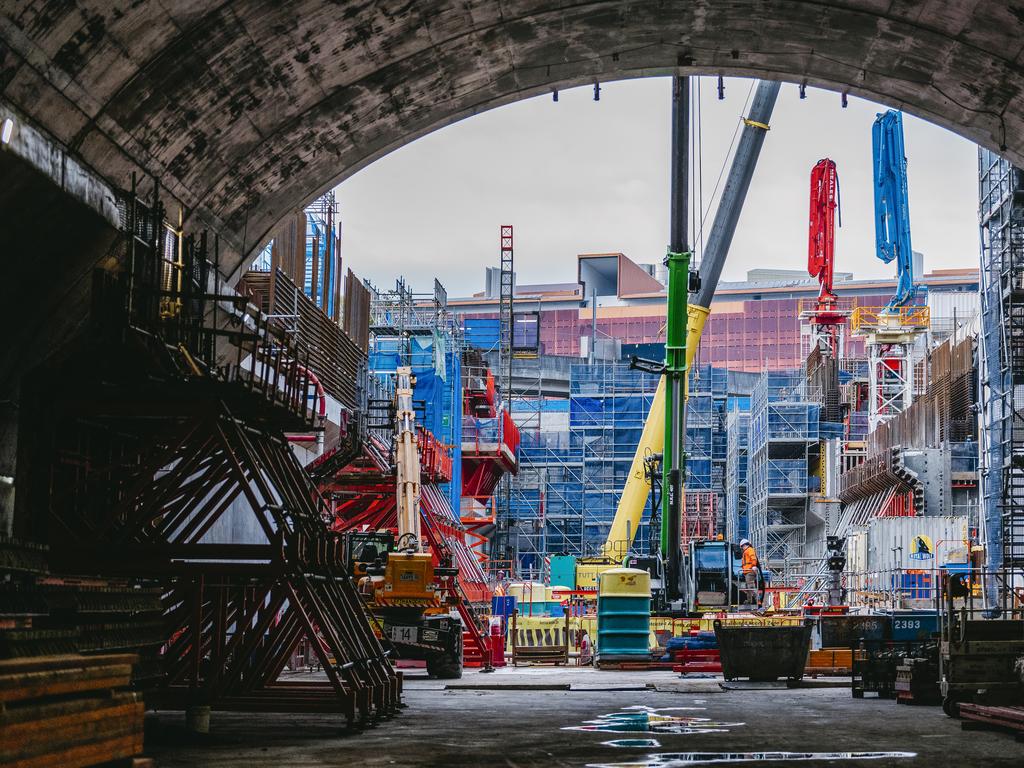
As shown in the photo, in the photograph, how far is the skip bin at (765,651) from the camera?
24.9 meters

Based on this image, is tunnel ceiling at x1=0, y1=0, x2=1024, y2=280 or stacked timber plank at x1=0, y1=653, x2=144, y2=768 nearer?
stacked timber plank at x1=0, y1=653, x2=144, y2=768

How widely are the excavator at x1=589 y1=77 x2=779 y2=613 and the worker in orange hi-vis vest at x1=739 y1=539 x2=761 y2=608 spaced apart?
0.44 meters

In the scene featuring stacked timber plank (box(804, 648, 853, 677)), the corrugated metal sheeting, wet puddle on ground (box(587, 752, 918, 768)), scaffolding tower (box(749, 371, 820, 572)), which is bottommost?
stacked timber plank (box(804, 648, 853, 677))

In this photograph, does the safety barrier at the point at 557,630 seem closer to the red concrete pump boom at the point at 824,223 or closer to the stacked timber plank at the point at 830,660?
the stacked timber plank at the point at 830,660

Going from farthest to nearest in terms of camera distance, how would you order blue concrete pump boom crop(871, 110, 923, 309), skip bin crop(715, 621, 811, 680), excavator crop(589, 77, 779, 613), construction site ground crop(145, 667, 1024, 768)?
1. blue concrete pump boom crop(871, 110, 923, 309)
2. excavator crop(589, 77, 779, 613)
3. skip bin crop(715, 621, 811, 680)
4. construction site ground crop(145, 667, 1024, 768)

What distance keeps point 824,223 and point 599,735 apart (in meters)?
65.8

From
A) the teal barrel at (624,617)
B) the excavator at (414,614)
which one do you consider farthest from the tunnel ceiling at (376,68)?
the teal barrel at (624,617)

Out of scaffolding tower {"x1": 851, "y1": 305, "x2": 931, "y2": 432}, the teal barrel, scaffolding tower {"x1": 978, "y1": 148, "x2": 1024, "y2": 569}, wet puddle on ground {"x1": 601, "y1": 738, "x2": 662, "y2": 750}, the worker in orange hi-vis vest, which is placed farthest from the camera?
scaffolding tower {"x1": 851, "y1": 305, "x2": 931, "y2": 432}

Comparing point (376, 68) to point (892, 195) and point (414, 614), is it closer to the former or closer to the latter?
point (414, 614)

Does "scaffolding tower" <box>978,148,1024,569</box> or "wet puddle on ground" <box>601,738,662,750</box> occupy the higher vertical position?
"scaffolding tower" <box>978,148,1024,569</box>

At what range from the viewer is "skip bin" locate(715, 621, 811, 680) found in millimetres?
24875

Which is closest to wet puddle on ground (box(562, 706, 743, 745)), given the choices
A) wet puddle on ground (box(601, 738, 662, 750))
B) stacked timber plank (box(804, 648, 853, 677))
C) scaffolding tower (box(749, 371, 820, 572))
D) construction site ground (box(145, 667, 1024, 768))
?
construction site ground (box(145, 667, 1024, 768))

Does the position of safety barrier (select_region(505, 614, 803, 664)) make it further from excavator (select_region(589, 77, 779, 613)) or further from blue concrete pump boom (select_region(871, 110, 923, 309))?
blue concrete pump boom (select_region(871, 110, 923, 309))

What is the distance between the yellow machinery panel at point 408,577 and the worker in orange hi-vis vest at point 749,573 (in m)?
12.8
